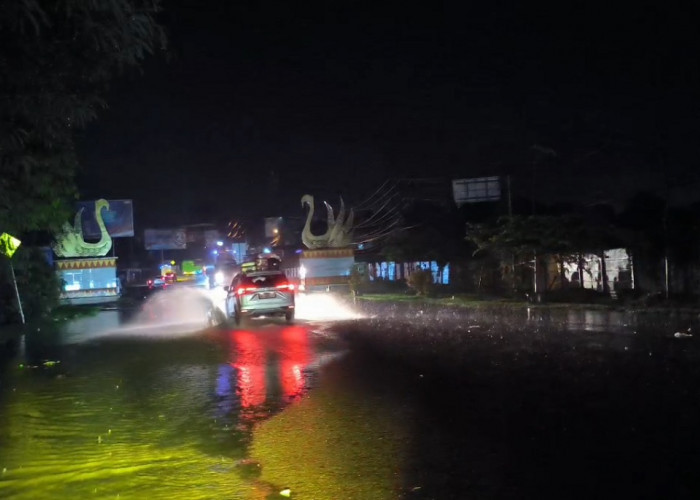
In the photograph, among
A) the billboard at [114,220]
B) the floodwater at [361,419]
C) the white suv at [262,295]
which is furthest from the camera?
the billboard at [114,220]

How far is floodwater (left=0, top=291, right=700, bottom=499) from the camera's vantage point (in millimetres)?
6230

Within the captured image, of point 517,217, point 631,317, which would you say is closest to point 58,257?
point 517,217

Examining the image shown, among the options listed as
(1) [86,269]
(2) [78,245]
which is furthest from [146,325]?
(1) [86,269]

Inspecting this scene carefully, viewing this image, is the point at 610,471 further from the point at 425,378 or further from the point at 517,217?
the point at 517,217

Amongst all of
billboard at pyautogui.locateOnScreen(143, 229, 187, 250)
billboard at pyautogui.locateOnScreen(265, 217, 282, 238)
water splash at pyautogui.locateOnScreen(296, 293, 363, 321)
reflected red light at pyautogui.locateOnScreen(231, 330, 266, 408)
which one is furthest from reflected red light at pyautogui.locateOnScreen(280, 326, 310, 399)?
billboard at pyautogui.locateOnScreen(143, 229, 187, 250)

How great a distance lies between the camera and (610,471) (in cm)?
637

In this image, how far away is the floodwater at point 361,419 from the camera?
6.23 metres

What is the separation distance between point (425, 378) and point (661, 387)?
11.2 ft

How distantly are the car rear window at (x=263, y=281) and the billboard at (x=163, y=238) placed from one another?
6109cm

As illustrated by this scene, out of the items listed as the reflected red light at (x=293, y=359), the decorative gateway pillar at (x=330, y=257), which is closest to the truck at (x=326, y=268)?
the decorative gateway pillar at (x=330, y=257)

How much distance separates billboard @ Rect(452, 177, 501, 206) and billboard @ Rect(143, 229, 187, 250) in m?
46.1

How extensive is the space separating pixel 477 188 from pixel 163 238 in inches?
1913

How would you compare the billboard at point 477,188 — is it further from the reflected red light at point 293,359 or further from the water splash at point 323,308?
the reflected red light at point 293,359

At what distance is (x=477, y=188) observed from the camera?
4197 cm
